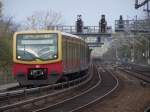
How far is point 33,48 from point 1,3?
33.5 meters

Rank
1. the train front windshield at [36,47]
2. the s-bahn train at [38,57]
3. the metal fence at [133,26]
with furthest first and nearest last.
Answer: the metal fence at [133,26]
the train front windshield at [36,47]
the s-bahn train at [38,57]

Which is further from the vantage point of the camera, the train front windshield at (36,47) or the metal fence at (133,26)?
the metal fence at (133,26)

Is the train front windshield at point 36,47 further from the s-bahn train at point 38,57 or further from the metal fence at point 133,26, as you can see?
the metal fence at point 133,26

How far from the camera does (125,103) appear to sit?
23234 millimetres

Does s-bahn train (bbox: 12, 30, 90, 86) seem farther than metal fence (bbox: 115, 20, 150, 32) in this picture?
No

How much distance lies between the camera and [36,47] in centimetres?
2853

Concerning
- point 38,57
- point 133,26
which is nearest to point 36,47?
point 38,57

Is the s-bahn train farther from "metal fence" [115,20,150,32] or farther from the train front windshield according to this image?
"metal fence" [115,20,150,32]

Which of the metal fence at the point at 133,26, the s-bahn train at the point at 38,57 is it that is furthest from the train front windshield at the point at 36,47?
the metal fence at the point at 133,26

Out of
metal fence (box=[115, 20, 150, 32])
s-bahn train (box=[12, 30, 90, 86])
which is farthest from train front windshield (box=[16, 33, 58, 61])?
metal fence (box=[115, 20, 150, 32])

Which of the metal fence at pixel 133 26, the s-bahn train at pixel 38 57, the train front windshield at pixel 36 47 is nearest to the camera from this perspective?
the s-bahn train at pixel 38 57

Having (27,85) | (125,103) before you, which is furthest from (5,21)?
(125,103)

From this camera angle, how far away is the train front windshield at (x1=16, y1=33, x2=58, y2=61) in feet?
93.4

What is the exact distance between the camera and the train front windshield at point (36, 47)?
28453 millimetres
